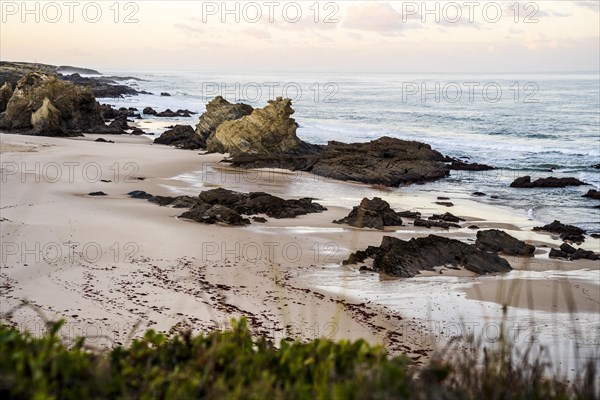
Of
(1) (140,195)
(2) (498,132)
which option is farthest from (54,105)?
(2) (498,132)

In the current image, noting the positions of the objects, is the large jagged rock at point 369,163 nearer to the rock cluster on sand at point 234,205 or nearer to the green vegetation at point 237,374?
the rock cluster on sand at point 234,205

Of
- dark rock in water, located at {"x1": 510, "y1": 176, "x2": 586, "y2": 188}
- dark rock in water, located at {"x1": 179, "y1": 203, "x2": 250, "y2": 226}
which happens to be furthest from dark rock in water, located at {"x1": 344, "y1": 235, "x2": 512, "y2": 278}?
dark rock in water, located at {"x1": 510, "y1": 176, "x2": 586, "y2": 188}

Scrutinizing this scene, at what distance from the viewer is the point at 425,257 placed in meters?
12.2

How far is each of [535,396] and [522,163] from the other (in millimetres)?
30589

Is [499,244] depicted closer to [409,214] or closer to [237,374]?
[409,214]

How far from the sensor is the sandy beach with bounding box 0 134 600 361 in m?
8.71

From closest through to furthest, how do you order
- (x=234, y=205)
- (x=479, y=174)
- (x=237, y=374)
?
1. (x=237, y=374)
2. (x=234, y=205)
3. (x=479, y=174)

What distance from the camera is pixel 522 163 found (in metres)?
31.8

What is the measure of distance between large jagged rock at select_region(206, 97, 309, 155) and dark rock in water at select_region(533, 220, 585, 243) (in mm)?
14163

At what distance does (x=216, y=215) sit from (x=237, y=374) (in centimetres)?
1272

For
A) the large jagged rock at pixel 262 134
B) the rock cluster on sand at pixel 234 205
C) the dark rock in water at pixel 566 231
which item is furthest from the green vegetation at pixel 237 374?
the large jagged rock at pixel 262 134

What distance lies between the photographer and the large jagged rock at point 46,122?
33.1 meters

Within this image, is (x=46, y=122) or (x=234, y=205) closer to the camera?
(x=234, y=205)

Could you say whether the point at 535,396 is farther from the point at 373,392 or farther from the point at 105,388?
the point at 105,388
